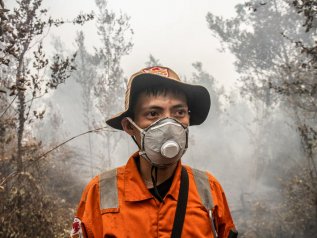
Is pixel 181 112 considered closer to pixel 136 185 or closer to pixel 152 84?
pixel 152 84

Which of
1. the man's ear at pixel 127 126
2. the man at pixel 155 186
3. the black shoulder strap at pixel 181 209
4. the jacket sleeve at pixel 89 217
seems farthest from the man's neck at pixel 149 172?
the jacket sleeve at pixel 89 217

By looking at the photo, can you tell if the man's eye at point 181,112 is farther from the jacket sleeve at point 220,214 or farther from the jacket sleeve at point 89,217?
the jacket sleeve at point 89,217

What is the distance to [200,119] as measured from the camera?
2.63m

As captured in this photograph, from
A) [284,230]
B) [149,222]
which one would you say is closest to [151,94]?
[149,222]

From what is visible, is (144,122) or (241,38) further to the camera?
(241,38)

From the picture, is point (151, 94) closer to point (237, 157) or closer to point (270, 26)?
point (270, 26)

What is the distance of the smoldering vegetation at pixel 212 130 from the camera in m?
4.88

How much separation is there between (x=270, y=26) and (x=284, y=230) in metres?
16.1

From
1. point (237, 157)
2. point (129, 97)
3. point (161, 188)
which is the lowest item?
point (237, 157)

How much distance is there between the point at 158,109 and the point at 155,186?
0.52 metres

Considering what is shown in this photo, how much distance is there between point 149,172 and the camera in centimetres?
213

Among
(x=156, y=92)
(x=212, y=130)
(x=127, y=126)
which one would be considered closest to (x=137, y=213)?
(x=127, y=126)

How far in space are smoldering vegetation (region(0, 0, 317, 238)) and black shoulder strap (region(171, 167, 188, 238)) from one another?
5.89 ft

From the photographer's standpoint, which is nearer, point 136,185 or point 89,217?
point 89,217
